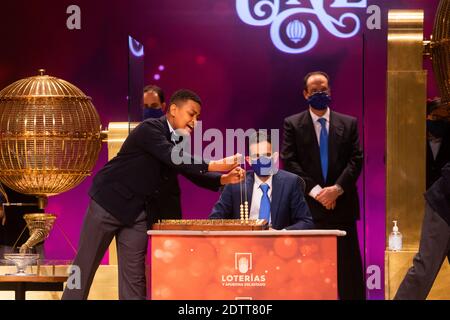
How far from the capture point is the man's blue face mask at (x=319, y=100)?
741 cm

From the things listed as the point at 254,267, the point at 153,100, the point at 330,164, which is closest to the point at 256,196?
the point at 330,164

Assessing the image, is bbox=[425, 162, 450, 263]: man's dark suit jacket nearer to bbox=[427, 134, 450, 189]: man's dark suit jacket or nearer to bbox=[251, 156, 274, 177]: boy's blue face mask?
bbox=[427, 134, 450, 189]: man's dark suit jacket

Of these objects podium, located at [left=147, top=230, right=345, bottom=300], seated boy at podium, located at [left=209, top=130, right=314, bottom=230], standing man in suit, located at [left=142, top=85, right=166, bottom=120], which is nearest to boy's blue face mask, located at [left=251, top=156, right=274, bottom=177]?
seated boy at podium, located at [left=209, top=130, right=314, bottom=230]

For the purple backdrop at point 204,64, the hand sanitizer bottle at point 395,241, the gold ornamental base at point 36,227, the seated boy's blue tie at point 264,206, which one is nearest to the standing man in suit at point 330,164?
the purple backdrop at point 204,64

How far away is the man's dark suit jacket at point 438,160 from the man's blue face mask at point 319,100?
30.1 inches

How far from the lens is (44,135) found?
6.98m

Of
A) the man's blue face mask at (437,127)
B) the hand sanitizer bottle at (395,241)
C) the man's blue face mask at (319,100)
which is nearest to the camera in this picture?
the hand sanitizer bottle at (395,241)

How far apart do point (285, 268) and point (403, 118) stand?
59.1 inches

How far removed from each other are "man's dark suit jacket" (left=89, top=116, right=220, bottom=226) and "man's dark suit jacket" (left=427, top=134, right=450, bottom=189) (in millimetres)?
1538

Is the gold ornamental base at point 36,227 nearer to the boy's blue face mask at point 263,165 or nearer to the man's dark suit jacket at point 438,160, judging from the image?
the boy's blue face mask at point 263,165

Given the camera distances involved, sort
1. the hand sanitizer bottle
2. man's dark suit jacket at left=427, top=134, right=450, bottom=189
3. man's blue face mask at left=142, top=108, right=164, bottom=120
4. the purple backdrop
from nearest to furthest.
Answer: the hand sanitizer bottle
man's dark suit jacket at left=427, top=134, right=450, bottom=189
man's blue face mask at left=142, top=108, right=164, bottom=120
the purple backdrop

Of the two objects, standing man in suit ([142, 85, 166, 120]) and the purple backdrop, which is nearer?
standing man in suit ([142, 85, 166, 120])

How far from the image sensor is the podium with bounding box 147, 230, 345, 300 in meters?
6.00

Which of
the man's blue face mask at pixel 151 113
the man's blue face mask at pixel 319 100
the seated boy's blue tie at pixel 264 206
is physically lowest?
the seated boy's blue tie at pixel 264 206
